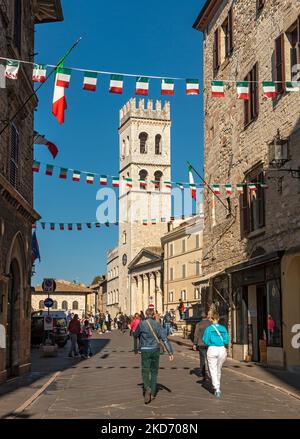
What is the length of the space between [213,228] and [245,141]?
5.09 meters

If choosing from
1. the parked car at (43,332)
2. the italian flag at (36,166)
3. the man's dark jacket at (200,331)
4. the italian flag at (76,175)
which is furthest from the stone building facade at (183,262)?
the man's dark jacket at (200,331)

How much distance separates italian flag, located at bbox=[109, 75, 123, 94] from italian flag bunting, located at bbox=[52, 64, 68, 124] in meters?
1.03

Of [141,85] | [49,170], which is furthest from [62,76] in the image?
[49,170]

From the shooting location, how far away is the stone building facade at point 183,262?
6131cm

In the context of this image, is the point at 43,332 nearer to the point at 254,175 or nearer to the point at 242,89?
the point at 254,175

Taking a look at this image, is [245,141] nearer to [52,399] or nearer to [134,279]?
[52,399]

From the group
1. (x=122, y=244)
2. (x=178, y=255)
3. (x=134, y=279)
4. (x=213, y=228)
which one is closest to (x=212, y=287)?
(x=213, y=228)

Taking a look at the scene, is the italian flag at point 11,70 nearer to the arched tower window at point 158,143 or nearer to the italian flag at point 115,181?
the italian flag at point 115,181

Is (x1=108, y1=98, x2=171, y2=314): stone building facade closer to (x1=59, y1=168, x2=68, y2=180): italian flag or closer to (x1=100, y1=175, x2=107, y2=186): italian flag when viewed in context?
(x1=100, y1=175, x2=107, y2=186): italian flag

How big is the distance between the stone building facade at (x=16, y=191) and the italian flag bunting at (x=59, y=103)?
1.59 m

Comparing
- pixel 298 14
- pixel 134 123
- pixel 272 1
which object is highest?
pixel 134 123

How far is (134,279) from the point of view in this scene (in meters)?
92.9

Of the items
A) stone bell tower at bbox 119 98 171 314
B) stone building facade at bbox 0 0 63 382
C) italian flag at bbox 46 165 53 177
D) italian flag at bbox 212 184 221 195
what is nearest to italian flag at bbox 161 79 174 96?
stone building facade at bbox 0 0 63 382

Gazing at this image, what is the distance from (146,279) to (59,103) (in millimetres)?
74523
